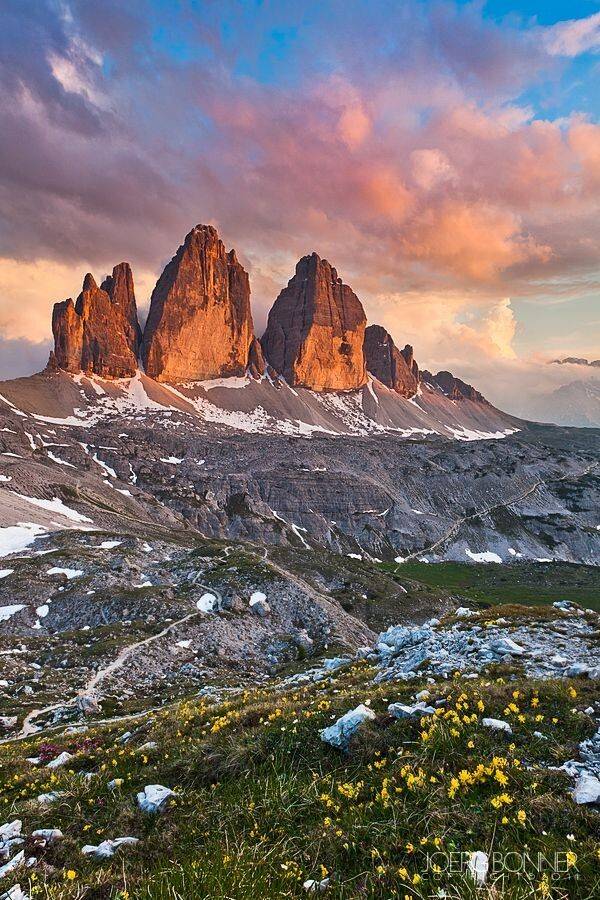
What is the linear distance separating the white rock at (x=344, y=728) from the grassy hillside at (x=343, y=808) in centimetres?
19

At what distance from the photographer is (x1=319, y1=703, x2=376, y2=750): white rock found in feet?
33.5

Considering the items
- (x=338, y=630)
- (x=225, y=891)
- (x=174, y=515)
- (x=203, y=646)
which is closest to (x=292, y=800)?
(x=225, y=891)

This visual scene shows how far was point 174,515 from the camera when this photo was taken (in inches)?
7008

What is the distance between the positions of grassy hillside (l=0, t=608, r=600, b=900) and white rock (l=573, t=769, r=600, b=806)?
6.4 inches

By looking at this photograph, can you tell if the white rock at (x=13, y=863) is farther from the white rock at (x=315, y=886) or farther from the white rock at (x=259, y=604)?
the white rock at (x=259, y=604)

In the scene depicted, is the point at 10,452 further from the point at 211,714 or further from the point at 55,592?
the point at 211,714

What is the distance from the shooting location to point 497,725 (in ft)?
30.8

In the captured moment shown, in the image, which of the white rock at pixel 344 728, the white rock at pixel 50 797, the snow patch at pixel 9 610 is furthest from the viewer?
the snow patch at pixel 9 610

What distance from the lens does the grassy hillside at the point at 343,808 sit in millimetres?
6410

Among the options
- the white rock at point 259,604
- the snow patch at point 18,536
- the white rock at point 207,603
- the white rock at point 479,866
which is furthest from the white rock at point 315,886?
the snow patch at point 18,536

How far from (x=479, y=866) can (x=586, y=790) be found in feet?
7.78

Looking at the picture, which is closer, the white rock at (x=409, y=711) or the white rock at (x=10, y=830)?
the white rock at (x=10, y=830)

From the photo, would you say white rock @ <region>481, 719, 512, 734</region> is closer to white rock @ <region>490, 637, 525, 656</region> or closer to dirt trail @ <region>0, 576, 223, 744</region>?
Answer: white rock @ <region>490, 637, 525, 656</region>

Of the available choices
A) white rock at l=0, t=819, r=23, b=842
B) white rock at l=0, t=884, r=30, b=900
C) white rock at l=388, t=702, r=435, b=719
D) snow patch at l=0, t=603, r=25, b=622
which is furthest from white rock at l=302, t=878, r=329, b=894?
snow patch at l=0, t=603, r=25, b=622
